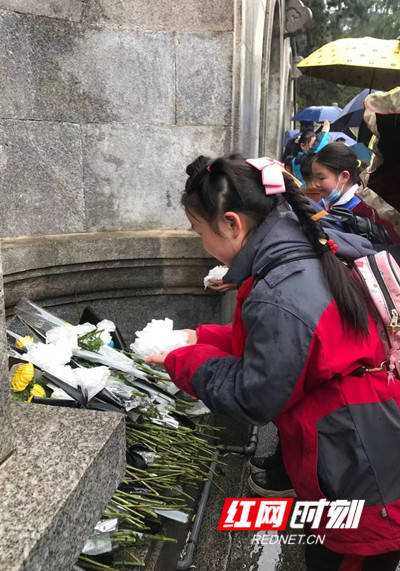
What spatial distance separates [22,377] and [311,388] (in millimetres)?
1390

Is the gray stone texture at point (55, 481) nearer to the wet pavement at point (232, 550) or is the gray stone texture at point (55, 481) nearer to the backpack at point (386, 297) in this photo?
the backpack at point (386, 297)

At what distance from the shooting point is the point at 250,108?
16.0 ft

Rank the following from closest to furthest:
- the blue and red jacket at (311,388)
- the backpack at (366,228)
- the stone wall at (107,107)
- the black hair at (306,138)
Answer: the blue and red jacket at (311,388)
the backpack at (366,228)
the stone wall at (107,107)
the black hair at (306,138)

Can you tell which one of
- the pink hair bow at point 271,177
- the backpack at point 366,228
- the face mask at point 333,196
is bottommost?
the backpack at point 366,228

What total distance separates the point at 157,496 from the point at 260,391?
3.56 feet

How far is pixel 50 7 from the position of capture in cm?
354

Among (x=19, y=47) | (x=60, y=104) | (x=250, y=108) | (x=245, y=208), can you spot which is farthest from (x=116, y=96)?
(x=245, y=208)

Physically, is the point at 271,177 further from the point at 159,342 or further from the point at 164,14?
the point at 164,14

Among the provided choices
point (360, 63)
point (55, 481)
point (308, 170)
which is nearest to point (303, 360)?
point (55, 481)

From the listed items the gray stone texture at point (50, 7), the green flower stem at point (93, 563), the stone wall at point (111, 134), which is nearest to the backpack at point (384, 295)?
the green flower stem at point (93, 563)

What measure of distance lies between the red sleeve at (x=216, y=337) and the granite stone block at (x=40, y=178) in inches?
72.2

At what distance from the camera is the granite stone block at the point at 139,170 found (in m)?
3.90

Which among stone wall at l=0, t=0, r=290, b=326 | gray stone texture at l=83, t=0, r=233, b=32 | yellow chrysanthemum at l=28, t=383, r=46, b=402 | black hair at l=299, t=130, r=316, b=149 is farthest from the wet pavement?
black hair at l=299, t=130, r=316, b=149

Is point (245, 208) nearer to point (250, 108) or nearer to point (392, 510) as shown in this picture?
point (392, 510)
